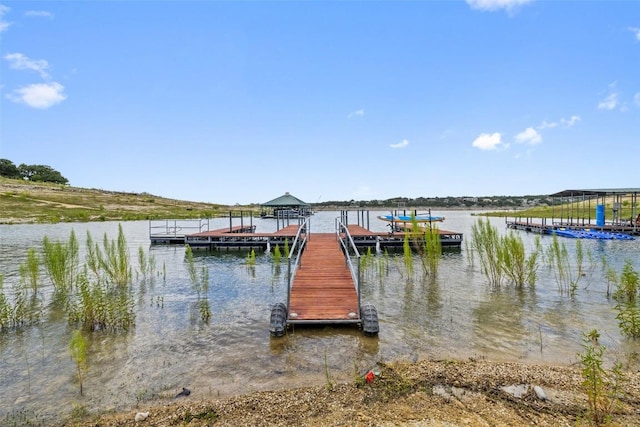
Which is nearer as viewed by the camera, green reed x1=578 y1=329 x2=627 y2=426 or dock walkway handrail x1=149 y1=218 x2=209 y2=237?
green reed x1=578 y1=329 x2=627 y2=426

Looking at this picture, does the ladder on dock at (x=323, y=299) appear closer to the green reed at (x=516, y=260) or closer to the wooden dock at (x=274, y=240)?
the green reed at (x=516, y=260)

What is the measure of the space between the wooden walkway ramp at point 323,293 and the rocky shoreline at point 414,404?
9.03 ft

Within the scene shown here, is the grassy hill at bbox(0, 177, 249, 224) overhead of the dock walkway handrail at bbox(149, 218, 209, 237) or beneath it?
overhead

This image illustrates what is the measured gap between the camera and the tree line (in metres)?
89.2

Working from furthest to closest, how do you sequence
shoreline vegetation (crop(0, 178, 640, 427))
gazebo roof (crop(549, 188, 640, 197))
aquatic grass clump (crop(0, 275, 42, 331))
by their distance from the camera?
gazebo roof (crop(549, 188, 640, 197)) < aquatic grass clump (crop(0, 275, 42, 331)) < shoreline vegetation (crop(0, 178, 640, 427))

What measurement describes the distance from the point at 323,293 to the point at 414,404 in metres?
5.11

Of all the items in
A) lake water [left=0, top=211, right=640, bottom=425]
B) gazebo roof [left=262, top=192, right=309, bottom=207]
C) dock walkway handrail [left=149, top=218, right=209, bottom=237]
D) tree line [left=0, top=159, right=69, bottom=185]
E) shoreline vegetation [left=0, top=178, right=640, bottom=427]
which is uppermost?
tree line [left=0, top=159, right=69, bottom=185]

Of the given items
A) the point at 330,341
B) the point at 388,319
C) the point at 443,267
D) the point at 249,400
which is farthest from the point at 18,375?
the point at 443,267

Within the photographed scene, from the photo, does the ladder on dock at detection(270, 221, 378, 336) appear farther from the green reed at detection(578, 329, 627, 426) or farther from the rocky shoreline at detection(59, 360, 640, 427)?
the green reed at detection(578, 329, 627, 426)

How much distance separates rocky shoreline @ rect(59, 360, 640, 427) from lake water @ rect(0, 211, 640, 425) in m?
0.50

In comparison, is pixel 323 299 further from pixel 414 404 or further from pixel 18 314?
pixel 18 314

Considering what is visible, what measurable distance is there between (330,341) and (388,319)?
216 cm

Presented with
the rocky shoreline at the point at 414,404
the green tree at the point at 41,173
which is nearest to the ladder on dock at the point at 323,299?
the rocky shoreline at the point at 414,404

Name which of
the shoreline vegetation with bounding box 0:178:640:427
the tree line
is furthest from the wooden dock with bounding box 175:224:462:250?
the tree line
